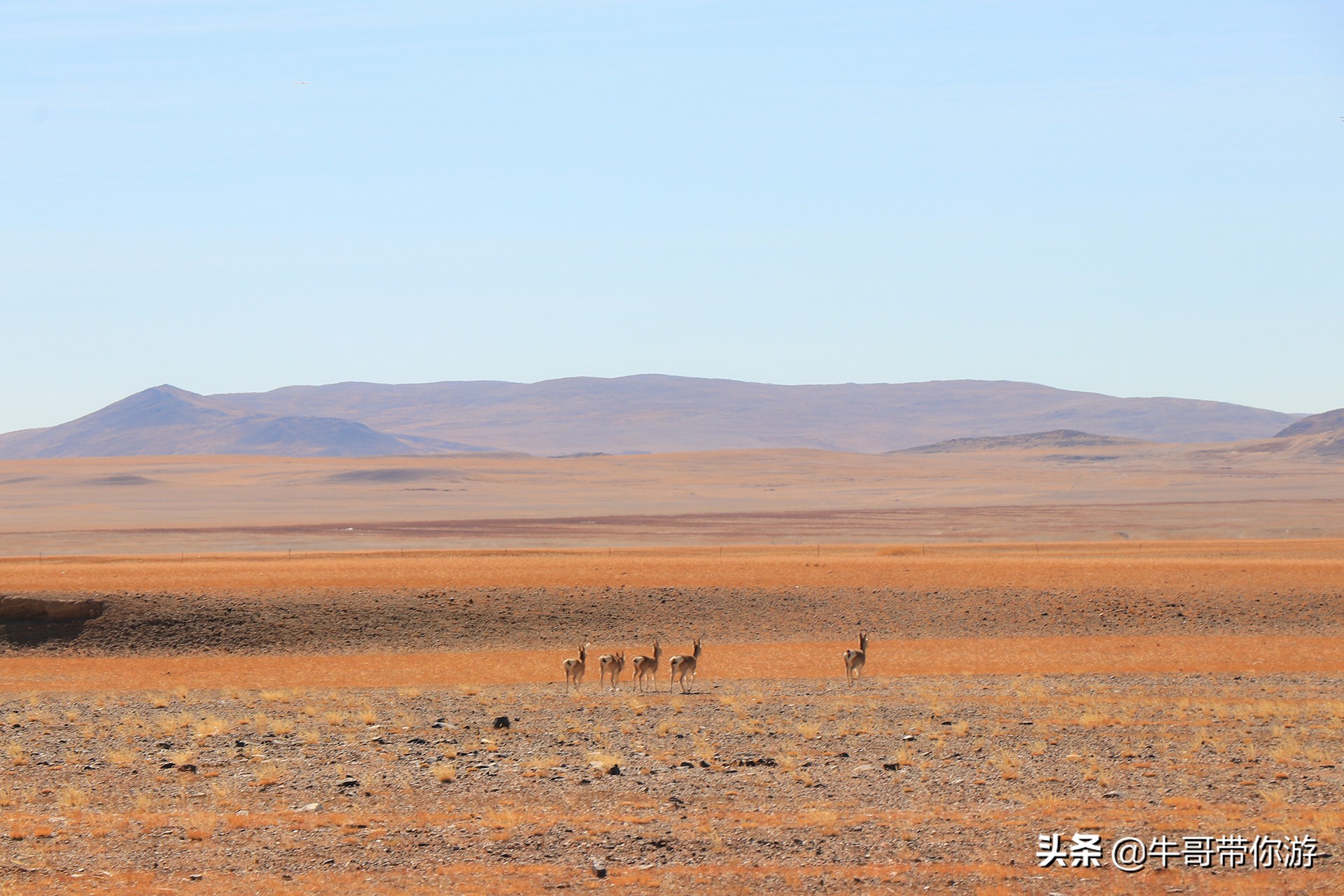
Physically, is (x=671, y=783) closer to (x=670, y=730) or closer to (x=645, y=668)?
(x=670, y=730)

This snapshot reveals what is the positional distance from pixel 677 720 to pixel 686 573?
595 inches

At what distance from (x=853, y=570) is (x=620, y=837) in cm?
2122

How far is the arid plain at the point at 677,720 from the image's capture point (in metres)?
9.03

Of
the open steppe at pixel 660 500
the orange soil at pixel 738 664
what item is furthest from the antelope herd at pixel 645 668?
the open steppe at pixel 660 500

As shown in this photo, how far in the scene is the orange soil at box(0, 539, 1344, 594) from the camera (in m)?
28.0

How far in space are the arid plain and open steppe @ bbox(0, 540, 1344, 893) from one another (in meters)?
0.06

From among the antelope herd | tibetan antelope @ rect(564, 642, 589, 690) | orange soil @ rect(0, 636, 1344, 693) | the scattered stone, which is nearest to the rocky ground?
the antelope herd

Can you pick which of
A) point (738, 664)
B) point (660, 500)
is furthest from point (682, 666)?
point (660, 500)

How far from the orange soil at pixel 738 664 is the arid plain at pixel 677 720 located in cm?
13

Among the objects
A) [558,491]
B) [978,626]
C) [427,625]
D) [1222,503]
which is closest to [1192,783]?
[978,626]

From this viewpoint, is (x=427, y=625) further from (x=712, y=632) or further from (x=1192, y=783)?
(x=1192, y=783)

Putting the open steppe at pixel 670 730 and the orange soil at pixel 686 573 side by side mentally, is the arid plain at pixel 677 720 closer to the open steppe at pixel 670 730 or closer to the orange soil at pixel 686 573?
the open steppe at pixel 670 730

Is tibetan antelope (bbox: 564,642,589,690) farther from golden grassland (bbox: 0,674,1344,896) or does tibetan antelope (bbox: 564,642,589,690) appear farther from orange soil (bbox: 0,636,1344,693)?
golden grassland (bbox: 0,674,1344,896)

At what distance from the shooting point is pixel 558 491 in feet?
308
